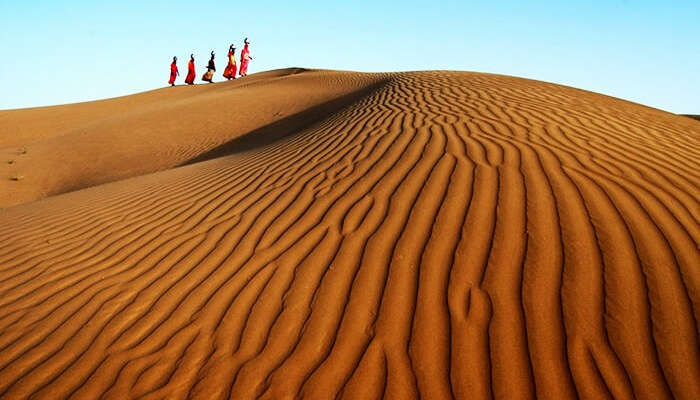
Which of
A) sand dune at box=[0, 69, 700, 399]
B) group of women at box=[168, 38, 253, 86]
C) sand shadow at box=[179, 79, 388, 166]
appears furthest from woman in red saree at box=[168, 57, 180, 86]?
sand dune at box=[0, 69, 700, 399]

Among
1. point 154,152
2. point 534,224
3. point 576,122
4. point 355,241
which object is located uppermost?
point 576,122

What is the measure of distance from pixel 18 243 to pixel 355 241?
12.1 feet

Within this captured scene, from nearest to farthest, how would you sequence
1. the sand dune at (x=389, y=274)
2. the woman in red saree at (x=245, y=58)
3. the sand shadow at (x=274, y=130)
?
the sand dune at (x=389, y=274) → the sand shadow at (x=274, y=130) → the woman in red saree at (x=245, y=58)

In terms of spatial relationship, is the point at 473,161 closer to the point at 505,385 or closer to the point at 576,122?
the point at 576,122

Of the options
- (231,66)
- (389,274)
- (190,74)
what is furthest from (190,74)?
(389,274)

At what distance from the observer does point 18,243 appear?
490 centimetres

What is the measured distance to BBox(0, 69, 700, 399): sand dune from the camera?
238cm

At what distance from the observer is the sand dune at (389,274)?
238 cm

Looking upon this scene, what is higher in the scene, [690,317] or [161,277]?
[690,317]

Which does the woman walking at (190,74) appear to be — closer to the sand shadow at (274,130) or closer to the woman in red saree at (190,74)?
the woman in red saree at (190,74)

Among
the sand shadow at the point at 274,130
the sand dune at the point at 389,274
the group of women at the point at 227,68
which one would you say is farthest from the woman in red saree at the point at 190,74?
the sand dune at the point at 389,274

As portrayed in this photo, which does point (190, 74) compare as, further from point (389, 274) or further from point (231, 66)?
point (389, 274)

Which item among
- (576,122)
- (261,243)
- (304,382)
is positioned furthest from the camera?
(576,122)

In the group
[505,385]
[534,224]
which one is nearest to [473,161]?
[534,224]
